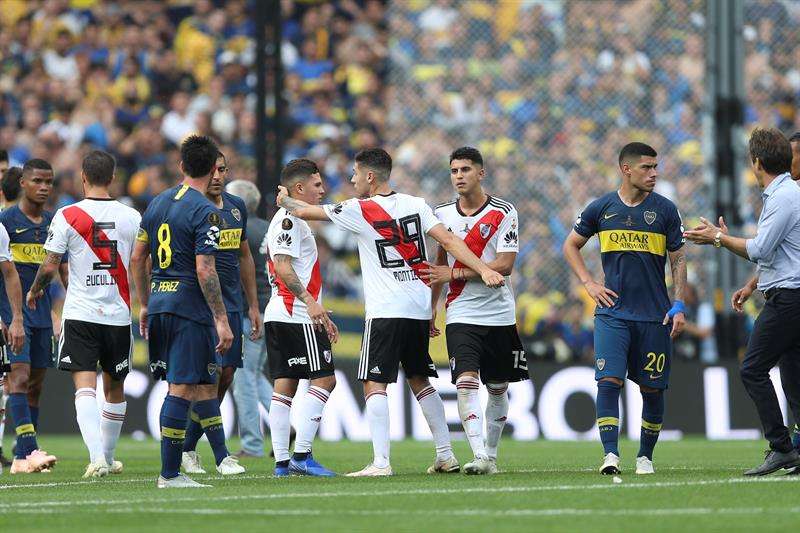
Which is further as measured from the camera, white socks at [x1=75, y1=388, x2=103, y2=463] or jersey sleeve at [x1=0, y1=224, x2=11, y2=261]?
white socks at [x1=75, y1=388, x2=103, y2=463]

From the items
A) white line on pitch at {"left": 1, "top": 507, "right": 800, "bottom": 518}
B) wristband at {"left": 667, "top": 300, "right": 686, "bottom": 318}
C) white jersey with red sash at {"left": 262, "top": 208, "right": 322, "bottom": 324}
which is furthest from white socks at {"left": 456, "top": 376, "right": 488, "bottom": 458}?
white line on pitch at {"left": 1, "top": 507, "right": 800, "bottom": 518}

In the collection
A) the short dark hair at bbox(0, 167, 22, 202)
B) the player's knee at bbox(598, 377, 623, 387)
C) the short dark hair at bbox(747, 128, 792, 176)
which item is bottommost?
the player's knee at bbox(598, 377, 623, 387)

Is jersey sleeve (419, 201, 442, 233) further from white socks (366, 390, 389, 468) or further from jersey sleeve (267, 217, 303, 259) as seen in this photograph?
white socks (366, 390, 389, 468)

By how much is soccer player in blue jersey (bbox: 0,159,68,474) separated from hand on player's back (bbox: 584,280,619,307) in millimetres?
4510

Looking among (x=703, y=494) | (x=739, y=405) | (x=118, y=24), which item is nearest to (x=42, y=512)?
(x=703, y=494)

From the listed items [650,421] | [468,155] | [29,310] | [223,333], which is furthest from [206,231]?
[29,310]

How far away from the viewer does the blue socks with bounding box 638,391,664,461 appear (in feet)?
30.3

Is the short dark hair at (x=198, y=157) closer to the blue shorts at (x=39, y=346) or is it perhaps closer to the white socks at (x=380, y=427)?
the white socks at (x=380, y=427)

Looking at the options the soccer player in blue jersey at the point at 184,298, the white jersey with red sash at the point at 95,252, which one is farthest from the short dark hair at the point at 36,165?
the soccer player in blue jersey at the point at 184,298

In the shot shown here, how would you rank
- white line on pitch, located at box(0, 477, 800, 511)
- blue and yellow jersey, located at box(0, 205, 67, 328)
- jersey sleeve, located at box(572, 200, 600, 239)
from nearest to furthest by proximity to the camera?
white line on pitch, located at box(0, 477, 800, 511) → jersey sleeve, located at box(572, 200, 600, 239) → blue and yellow jersey, located at box(0, 205, 67, 328)

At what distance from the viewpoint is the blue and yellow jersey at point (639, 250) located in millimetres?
9180

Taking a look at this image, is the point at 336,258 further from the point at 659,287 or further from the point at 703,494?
the point at 703,494

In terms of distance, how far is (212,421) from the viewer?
9828mm

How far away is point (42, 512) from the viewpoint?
24.4ft
